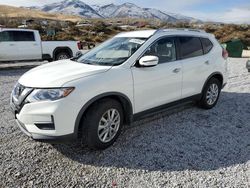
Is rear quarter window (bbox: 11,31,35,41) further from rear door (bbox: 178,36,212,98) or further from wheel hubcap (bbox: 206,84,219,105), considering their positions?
wheel hubcap (bbox: 206,84,219,105)

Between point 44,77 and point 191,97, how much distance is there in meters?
2.92

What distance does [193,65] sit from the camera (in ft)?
17.5

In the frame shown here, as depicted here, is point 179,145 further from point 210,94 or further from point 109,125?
point 210,94

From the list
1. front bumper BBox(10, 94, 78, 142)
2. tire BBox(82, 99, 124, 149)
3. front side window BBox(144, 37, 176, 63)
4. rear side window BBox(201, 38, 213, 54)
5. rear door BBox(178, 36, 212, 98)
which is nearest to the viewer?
front bumper BBox(10, 94, 78, 142)

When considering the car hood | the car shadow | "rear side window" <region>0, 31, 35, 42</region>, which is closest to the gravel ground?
the car shadow

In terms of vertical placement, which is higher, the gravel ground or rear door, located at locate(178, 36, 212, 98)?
rear door, located at locate(178, 36, 212, 98)

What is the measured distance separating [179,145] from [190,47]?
210 cm

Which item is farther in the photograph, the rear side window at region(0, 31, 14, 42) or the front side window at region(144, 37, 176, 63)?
the rear side window at region(0, 31, 14, 42)

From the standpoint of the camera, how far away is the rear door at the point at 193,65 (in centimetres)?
520

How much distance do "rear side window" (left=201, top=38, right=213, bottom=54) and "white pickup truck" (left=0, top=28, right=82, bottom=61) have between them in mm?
8969

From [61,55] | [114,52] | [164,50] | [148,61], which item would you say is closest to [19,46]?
[61,55]

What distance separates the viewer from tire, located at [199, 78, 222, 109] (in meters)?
5.84

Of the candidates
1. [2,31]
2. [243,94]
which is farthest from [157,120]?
[2,31]

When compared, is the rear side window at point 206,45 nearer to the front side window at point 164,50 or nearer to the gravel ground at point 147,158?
the front side window at point 164,50
